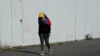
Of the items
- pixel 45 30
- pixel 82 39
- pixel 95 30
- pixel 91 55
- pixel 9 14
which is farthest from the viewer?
pixel 95 30

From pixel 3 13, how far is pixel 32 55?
9.15 feet

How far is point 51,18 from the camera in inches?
755

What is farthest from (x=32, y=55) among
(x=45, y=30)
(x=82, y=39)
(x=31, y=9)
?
(x=82, y=39)

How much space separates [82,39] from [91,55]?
7.17m

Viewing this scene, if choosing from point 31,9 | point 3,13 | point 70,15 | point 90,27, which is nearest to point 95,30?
point 90,27

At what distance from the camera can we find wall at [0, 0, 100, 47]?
16.6 metres

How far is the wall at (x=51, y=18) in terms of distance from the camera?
16.6m

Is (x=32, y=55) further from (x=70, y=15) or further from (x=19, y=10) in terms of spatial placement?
(x=70, y=15)

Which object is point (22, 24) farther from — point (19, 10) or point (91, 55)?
point (91, 55)

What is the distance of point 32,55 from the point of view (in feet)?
47.7

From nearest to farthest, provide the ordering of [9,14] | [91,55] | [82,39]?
[91,55] → [9,14] → [82,39]

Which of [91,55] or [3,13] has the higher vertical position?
[3,13]

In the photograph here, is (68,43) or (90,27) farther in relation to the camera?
(90,27)

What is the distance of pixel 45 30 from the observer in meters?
14.4
